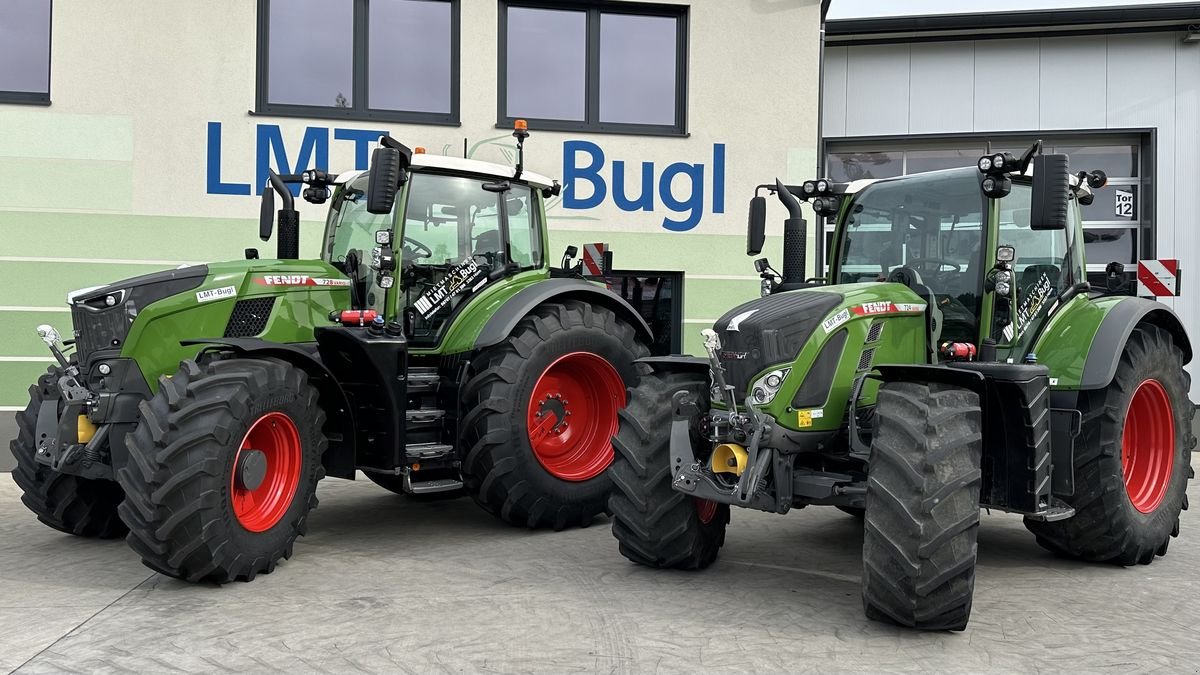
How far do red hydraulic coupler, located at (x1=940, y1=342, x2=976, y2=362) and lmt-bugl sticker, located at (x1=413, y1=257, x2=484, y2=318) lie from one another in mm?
3185

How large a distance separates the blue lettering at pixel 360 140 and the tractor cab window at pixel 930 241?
241 inches

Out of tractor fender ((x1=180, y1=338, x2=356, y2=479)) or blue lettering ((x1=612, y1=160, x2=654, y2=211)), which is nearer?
tractor fender ((x1=180, y1=338, x2=356, y2=479))

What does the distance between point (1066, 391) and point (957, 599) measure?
1.87 m

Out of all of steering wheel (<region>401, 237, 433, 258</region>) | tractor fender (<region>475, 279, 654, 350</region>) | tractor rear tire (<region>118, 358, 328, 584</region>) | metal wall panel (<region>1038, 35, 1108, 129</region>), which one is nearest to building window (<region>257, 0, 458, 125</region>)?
tractor fender (<region>475, 279, 654, 350</region>)

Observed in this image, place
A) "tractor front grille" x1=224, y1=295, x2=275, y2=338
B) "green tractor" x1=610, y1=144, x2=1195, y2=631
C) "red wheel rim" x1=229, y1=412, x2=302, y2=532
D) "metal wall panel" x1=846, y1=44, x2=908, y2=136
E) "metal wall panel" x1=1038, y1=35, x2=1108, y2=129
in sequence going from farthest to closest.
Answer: "metal wall panel" x1=846, y1=44, x2=908, y2=136 → "metal wall panel" x1=1038, y1=35, x2=1108, y2=129 → "tractor front grille" x1=224, y1=295, x2=275, y2=338 → "red wheel rim" x1=229, y1=412, x2=302, y2=532 → "green tractor" x1=610, y1=144, x2=1195, y2=631

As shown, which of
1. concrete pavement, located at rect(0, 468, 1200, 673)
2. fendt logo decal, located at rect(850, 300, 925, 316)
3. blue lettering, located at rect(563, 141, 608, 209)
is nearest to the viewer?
concrete pavement, located at rect(0, 468, 1200, 673)

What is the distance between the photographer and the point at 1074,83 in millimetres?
12242

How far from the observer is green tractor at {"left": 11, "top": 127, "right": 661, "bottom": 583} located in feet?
17.4

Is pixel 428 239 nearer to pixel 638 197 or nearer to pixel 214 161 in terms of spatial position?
pixel 214 161

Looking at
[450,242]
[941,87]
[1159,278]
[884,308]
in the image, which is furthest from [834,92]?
[884,308]

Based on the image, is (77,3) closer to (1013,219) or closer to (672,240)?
(672,240)

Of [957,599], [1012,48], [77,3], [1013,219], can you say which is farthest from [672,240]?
[957,599]

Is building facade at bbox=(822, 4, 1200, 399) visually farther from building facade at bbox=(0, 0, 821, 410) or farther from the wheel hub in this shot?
the wheel hub

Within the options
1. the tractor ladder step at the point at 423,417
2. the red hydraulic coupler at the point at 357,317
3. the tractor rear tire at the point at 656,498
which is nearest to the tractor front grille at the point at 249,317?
the red hydraulic coupler at the point at 357,317
